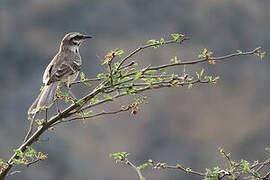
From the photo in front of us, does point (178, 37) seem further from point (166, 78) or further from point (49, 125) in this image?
point (49, 125)

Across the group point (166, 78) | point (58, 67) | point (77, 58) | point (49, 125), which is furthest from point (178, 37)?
point (77, 58)

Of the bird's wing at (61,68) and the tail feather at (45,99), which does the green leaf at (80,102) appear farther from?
the bird's wing at (61,68)

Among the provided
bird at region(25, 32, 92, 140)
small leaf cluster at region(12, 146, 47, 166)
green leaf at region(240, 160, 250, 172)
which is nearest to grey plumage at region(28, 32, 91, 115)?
bird at region(25, 32, 92, 140)

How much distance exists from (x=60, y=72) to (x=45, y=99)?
540mm

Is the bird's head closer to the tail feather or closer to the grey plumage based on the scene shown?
the grey plumage

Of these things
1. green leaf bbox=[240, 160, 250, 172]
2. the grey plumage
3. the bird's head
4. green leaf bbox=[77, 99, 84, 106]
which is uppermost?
the bird's head

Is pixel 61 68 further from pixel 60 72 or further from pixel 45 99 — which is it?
pixel 45 99

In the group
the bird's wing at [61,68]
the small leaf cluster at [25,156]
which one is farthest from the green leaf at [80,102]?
the bird's wing at [61,68]

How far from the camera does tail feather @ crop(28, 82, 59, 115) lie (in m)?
2.04

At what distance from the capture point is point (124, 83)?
1696mm

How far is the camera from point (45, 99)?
83.0 inches

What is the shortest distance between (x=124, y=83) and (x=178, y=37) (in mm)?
282

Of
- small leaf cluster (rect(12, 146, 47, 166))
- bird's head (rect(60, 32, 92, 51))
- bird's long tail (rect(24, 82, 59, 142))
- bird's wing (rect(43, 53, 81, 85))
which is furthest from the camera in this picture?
bird's head (rect(60, 32, 92, 51))

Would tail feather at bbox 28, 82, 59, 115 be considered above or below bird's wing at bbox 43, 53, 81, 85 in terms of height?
below
